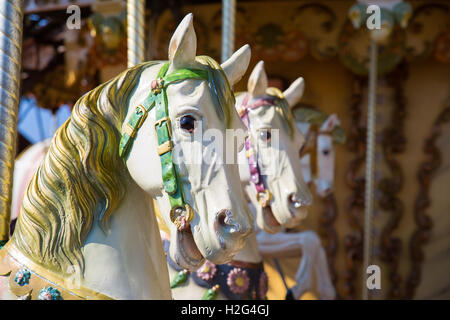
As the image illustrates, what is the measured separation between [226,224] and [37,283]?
1.35ft

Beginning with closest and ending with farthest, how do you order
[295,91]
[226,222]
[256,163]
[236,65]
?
1. [226,222]
2. [236,65]
3. [256,163]
4. [295,91]

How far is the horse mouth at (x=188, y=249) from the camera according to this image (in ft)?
4.77

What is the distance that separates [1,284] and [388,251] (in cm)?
460

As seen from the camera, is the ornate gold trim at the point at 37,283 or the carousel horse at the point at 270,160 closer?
the ornate gold trim at the point at 37,283

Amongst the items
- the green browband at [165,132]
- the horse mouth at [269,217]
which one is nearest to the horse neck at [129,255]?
the green browband at [165,132]

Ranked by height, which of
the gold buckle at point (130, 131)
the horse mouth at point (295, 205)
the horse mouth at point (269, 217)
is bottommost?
the horse mouth at point (269, 217)

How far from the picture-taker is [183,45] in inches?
59.1

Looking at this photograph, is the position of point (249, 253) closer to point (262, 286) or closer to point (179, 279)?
point (262, 286)

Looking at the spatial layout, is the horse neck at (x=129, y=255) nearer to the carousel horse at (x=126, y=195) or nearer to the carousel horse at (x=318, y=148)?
the carousel horse at (x=126, y=195)

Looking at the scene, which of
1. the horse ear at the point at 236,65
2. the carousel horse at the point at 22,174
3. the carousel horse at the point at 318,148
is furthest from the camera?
the carousel horse at the point at 318,148

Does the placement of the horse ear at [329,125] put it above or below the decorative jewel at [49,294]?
above

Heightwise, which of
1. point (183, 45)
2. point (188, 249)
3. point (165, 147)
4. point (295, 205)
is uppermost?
point (183, 45)

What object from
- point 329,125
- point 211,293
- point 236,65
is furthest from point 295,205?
point 329,125
